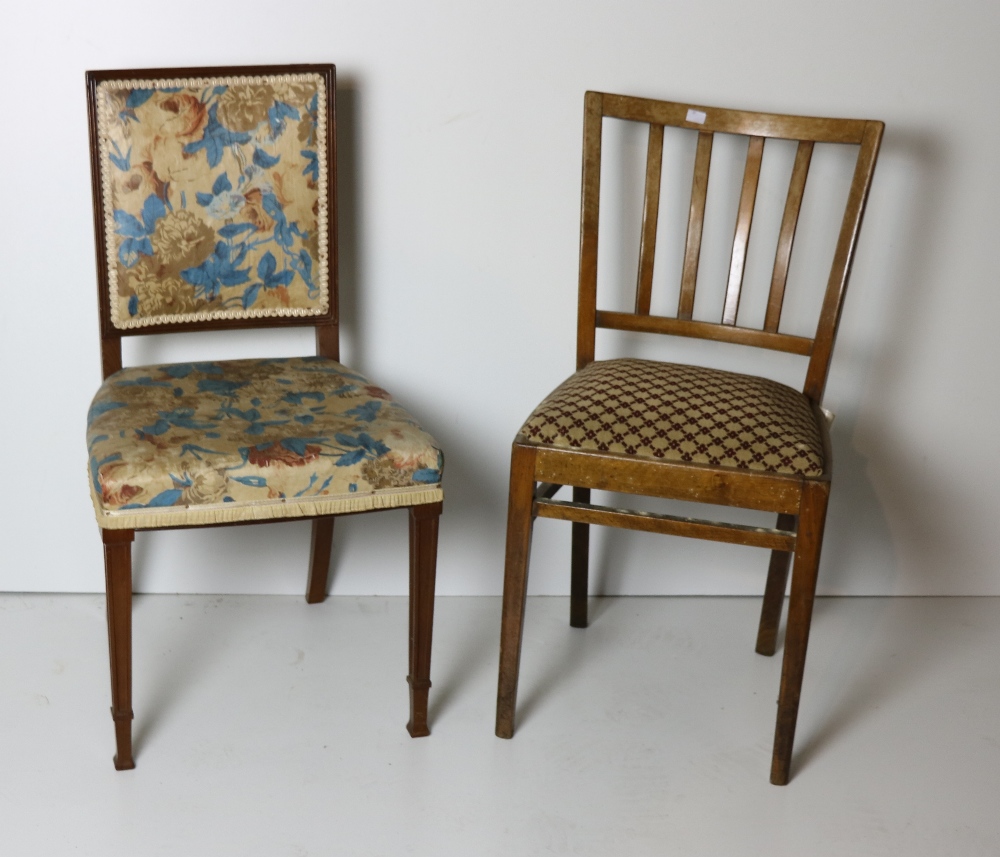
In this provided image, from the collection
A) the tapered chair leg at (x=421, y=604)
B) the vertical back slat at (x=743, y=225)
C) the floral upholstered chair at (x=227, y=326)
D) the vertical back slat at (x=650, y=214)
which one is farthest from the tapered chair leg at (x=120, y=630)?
the vertical back slat at (x=743, y=225)

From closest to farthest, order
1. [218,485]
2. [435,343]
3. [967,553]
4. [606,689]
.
A: 1. [218,485]
2. [606,689]
3. [435,343]
4. [967,553]

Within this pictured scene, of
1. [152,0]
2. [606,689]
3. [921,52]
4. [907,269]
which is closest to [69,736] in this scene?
[606,689]

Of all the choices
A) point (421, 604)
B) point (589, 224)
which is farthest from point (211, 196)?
point (421, 604)

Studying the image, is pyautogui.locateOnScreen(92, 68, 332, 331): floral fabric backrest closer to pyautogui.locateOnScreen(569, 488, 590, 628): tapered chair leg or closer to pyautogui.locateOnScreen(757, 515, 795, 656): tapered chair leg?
pyautogui.locateOnScreen(569, 488, 590, 628): tapered chair leg

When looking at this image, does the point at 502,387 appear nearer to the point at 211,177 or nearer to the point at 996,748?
the point at 211,177

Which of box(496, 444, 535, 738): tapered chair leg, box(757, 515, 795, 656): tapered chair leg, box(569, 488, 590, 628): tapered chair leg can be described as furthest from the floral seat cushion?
box(757, 515, 795, 656): tapered chair leg

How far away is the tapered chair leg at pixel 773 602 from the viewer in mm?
1925

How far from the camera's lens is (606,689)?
73.0 inches

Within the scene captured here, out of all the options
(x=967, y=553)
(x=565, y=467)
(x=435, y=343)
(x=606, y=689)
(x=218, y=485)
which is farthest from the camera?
(x=967, y=553)

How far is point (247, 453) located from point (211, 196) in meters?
0.49

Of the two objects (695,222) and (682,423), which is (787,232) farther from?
(682,423)

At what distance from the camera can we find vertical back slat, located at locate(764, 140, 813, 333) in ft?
5.67

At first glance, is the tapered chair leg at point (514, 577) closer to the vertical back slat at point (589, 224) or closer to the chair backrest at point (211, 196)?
the vertical back slat at point (589, 224)

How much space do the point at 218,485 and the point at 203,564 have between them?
68 centimetres
